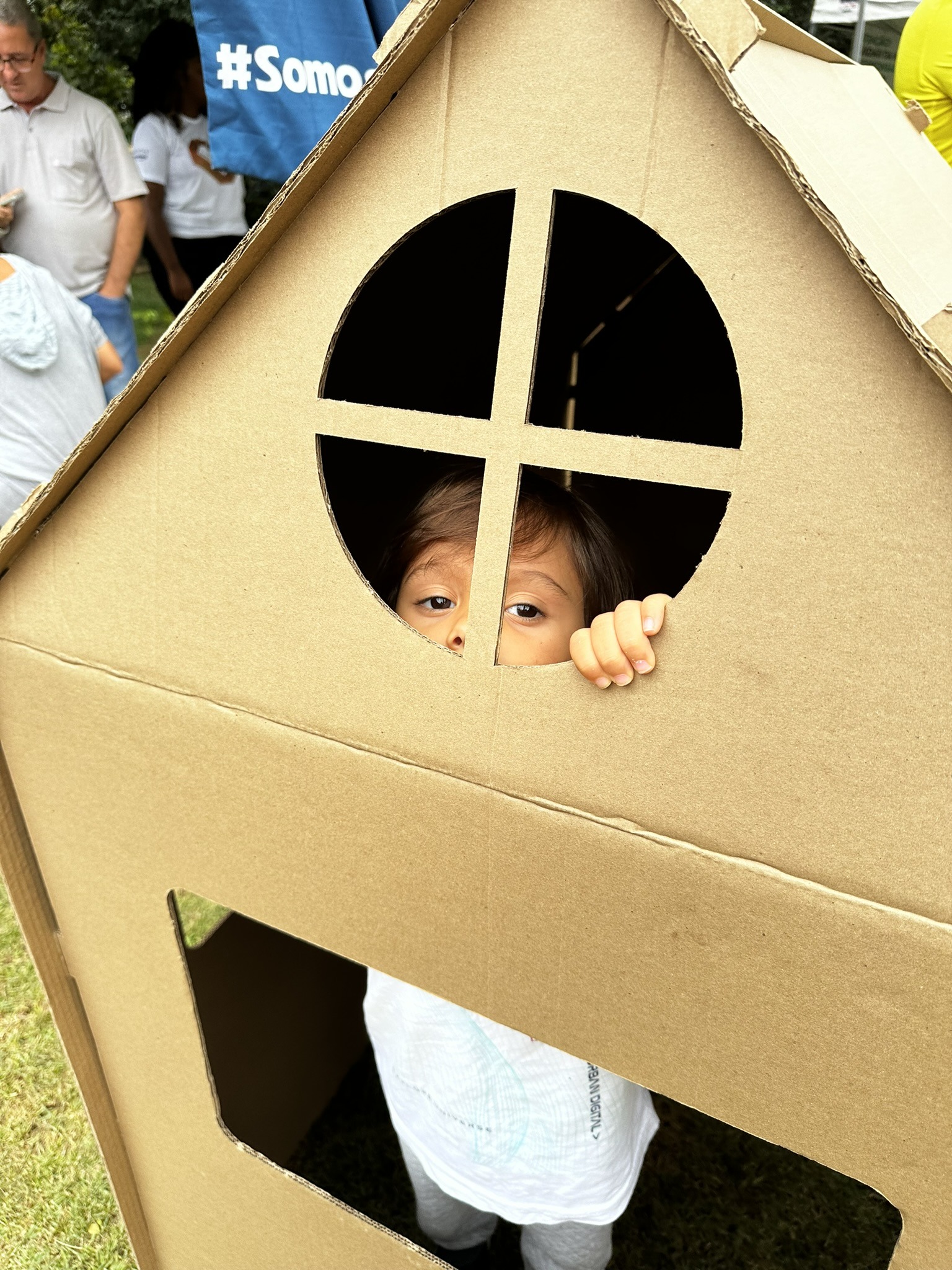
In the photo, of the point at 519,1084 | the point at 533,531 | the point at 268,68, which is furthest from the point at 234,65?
the point at 519,1084

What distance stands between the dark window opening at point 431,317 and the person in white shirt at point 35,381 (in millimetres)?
695

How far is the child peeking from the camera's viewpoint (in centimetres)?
84

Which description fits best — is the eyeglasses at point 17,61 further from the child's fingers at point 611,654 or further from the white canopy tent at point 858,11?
the white canopy tent at point 858,11

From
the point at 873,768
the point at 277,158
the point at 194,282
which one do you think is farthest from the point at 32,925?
the point at 194,282

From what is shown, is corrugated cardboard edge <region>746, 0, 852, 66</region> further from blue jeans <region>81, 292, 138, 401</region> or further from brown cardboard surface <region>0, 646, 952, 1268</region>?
blue jeans <region>81, 292, 138, 401</region>

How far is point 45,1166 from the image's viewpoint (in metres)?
1.17

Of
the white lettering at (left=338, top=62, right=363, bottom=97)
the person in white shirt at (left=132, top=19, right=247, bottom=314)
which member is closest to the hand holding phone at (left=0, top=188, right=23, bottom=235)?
the person in white shirt at (left=132, top=19, right=247, bottom=314)

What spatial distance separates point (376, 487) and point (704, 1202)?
984 millimetres

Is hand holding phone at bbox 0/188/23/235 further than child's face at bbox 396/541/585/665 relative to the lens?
Yes

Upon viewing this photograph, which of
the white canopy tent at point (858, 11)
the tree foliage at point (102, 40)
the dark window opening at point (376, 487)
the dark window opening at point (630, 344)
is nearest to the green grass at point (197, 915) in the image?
the dark window opening at point (376, 487)

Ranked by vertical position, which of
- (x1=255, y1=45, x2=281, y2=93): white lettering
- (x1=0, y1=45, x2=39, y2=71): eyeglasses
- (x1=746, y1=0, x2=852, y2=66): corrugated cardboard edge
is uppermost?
(x1=0, y1=45, x2=39, y2=71): eyeglasses

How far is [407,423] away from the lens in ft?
1.54

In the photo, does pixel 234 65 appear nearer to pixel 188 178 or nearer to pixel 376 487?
pixel 376 487

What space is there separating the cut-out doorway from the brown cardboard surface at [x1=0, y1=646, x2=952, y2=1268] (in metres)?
0.35
